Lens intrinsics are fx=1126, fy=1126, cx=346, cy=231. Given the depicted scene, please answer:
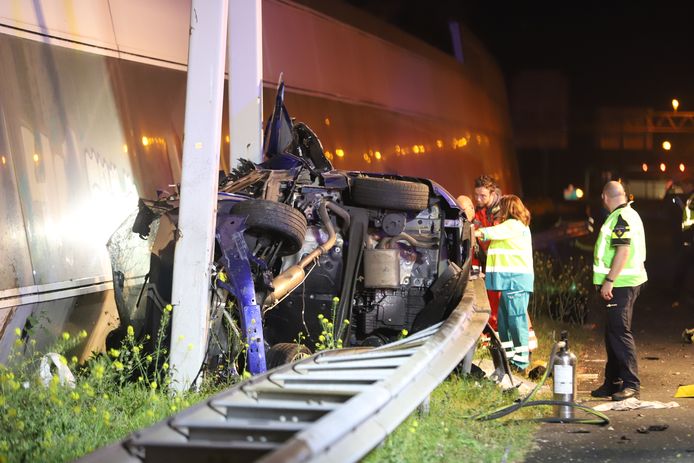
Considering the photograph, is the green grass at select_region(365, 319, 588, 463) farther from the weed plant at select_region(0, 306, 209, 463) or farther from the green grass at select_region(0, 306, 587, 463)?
the weed plant at select_region(0, 306, 209, 463)

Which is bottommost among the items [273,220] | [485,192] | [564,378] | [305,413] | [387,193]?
[564,378]

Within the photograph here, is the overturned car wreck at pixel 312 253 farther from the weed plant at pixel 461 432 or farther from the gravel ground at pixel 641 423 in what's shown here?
the gravel ground at pixel 641 423

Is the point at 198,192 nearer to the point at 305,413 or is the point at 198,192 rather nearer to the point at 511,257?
the point at 305,413

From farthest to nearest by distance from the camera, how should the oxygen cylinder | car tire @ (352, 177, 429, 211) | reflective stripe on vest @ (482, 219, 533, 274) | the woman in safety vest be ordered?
reflective stripe on vest @ (482, 219, 533, 274) → the woman in safety vest → car tire @ (352, 177, 429, 211) → the oxygen cylinder

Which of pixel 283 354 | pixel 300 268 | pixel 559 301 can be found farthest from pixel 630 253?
pixel 559 301

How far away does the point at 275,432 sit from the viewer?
190 inches

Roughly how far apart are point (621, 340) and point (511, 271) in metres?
1.41

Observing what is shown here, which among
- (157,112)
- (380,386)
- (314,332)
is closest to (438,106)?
(157,112)

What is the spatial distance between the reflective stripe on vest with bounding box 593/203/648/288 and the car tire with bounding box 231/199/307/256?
105 inches

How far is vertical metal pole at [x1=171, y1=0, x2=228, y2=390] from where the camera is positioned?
756cm

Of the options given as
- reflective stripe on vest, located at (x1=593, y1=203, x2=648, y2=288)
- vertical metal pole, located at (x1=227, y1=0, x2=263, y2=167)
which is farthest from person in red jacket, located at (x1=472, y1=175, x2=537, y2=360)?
vertical metal pole, located at (x1=227, y1=0, x2=263, y2=167)

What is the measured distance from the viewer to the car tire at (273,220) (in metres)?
7.73

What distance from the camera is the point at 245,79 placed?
9945mm

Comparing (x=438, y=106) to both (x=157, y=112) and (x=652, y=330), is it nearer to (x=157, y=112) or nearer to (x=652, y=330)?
(x=652, y=330)
